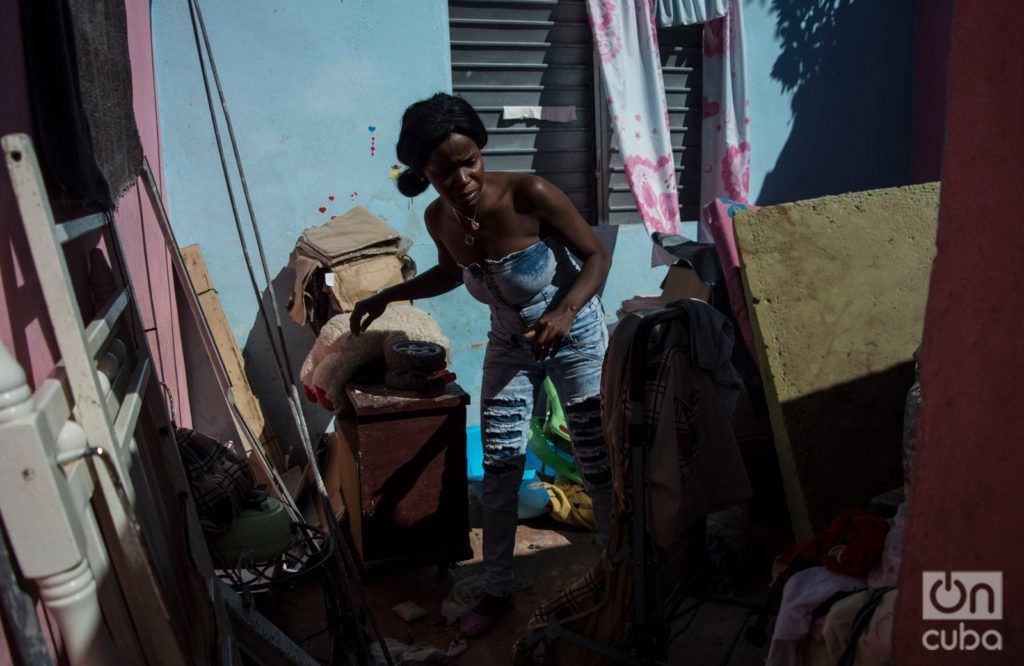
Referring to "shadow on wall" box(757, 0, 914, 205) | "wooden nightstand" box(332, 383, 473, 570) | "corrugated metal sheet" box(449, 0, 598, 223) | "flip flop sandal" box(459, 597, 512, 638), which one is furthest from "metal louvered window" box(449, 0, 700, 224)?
"flip flop sandal" box(459, 597, 512, 638)

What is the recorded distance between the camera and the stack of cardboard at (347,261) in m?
4.55

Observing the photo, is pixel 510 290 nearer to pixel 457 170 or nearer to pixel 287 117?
pixel 457 170

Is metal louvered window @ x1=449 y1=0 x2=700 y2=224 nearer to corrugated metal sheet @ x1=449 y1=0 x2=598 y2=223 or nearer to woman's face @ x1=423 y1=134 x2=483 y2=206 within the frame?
corrugated metal sheet @ x1=449 y1=0 x2=598 y2=223

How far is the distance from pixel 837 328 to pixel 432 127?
212 cm

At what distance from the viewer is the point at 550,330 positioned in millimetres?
2885

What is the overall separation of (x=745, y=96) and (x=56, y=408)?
5.41 metres

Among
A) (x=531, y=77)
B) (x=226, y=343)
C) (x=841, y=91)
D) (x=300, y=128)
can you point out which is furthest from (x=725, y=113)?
(x=226, y=343)

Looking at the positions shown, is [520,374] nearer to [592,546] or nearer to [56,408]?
[592,546]

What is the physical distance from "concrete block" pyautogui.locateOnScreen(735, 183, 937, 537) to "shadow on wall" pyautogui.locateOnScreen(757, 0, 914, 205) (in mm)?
2368

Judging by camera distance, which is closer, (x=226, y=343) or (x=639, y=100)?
(x=226, y=343)

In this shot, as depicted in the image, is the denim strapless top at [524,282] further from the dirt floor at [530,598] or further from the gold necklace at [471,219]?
the dirt floor at [530,598]


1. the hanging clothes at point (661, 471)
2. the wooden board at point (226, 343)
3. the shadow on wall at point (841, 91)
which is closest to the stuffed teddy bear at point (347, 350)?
the wooden board at point (226, 343)

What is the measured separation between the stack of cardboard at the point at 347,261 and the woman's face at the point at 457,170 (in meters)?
1.65

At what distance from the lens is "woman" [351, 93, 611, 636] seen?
2.97m
